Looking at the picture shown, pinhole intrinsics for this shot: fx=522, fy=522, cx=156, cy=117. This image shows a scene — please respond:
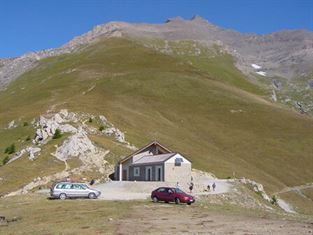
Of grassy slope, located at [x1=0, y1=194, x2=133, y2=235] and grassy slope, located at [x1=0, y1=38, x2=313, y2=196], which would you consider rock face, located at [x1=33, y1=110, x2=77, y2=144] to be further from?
grassy slope, located at [x1=0, y1=194, x2=133, y2=235]

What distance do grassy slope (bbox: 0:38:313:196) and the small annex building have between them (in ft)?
35.6

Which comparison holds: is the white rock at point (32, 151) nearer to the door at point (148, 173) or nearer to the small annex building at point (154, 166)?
the small annex building at point (154, 166)

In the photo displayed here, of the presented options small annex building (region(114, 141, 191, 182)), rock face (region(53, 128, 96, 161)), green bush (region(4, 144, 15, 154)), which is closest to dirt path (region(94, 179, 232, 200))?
small annex building (region(114, 141, 191, 182))

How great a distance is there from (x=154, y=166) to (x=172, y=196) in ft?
107

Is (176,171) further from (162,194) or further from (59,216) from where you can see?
(59,216)

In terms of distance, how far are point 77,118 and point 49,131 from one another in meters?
13.8

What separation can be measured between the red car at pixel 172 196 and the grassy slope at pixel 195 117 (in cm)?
4772

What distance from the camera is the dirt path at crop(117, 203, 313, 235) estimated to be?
29734 mm

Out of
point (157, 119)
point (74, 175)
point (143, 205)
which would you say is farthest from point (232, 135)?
point (143, 205)

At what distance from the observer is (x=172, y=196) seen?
177 ft

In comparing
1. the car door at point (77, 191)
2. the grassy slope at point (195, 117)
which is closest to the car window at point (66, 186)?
the car door at point (77, 191)

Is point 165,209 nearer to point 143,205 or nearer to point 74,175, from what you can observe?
point 143,205

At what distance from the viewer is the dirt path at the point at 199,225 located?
29734 millimetres

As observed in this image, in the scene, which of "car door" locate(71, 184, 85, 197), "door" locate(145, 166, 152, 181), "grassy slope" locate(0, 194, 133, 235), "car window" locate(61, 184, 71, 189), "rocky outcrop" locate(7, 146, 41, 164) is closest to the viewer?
"grassy slope" locate(0, 194, 133, 235)
